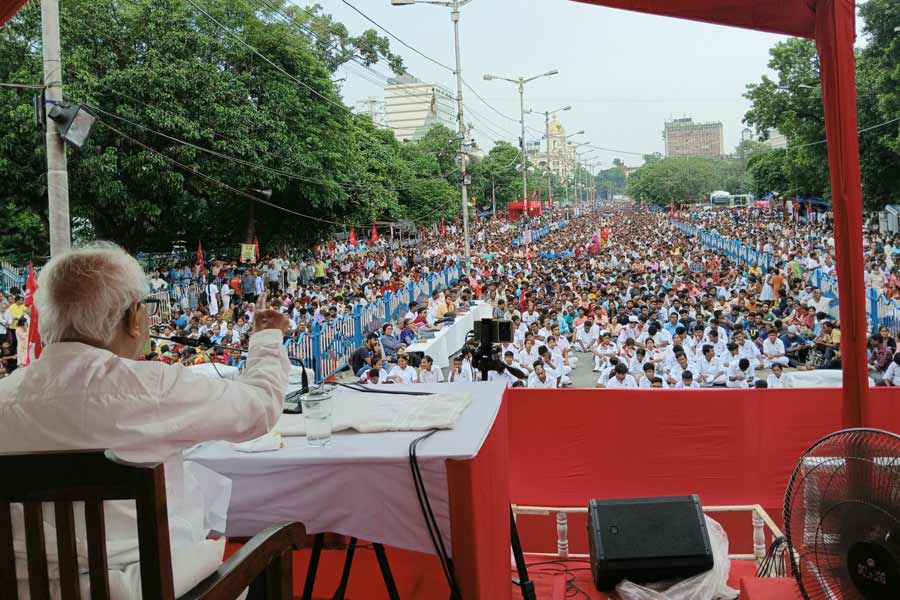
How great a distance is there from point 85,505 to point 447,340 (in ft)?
37.3

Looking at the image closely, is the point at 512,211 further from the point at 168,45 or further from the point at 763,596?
the point at 763,596

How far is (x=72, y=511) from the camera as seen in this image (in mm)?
1239

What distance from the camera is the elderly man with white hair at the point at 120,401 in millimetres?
1463

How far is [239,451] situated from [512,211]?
2360 inches

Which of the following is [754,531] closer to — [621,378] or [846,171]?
[846,171]

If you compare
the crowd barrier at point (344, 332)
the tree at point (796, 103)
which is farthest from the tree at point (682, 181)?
the crowd barrier at point (344, 332)

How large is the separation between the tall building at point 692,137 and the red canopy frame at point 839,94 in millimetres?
156953

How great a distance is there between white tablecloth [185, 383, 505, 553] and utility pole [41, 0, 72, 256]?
4951 mm

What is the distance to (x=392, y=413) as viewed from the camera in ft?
7.48

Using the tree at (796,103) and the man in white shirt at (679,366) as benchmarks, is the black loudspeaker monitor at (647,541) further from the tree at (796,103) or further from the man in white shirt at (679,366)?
the tree at (796,103)

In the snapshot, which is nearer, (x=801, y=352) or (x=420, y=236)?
(x=801, y=352)

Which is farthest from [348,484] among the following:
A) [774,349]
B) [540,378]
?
[774,349]

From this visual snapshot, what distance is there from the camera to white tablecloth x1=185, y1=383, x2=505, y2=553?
1977mm

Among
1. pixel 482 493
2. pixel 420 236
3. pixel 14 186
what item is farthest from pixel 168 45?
pixel 420 236
